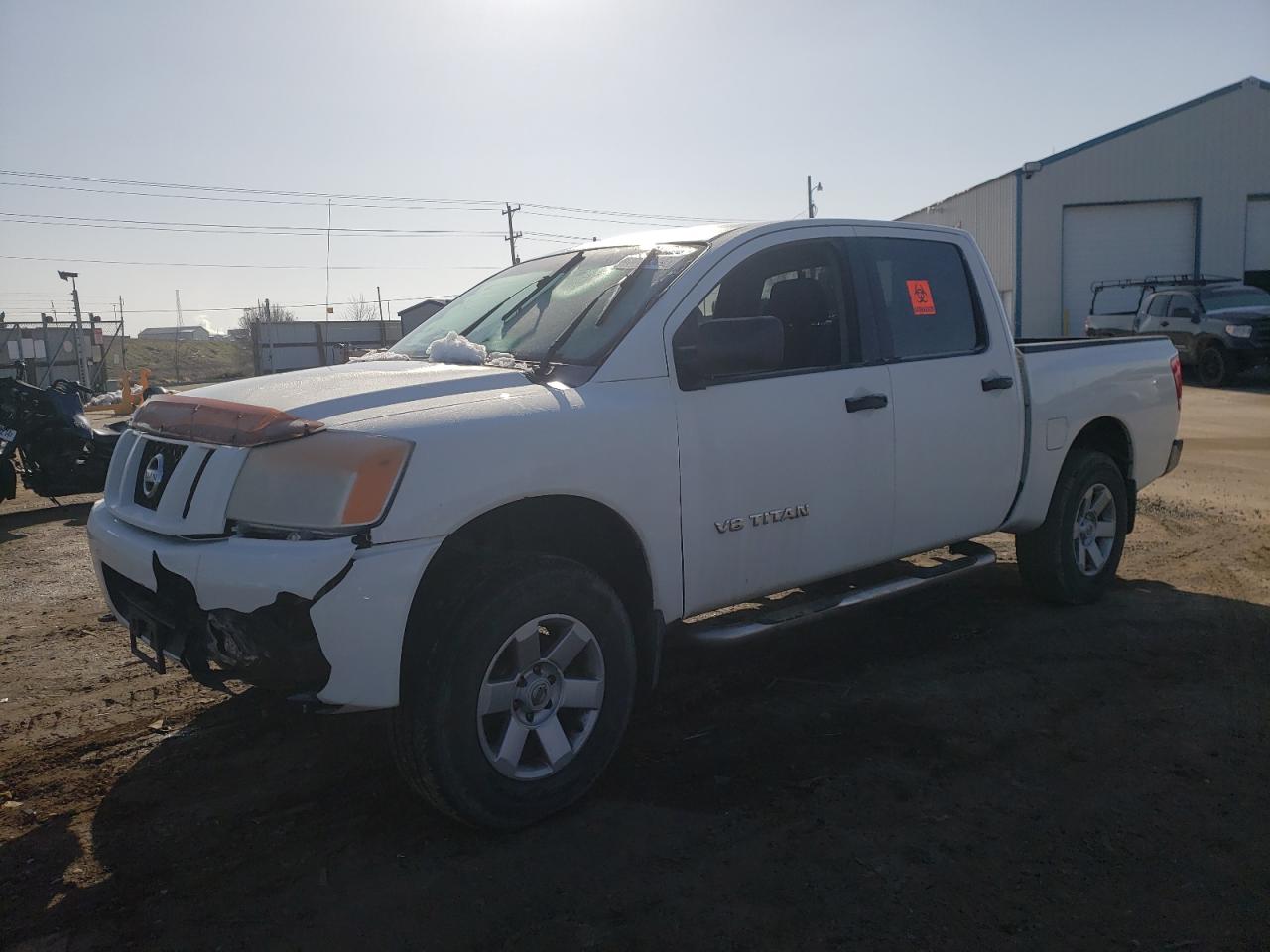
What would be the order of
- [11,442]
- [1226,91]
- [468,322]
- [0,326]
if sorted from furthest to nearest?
[1226,91], [0,326], [11,442], [468,322]

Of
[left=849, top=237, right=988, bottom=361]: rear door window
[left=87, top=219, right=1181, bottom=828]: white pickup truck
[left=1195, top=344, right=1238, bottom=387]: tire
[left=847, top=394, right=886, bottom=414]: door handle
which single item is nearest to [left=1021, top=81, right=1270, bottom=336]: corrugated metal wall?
[left=1195, top=344, right=1238, bottom=387]: tire

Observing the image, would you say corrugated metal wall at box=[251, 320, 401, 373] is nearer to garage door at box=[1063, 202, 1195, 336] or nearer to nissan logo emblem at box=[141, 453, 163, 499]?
garage door at box=[1063, 202, 1195, 336]

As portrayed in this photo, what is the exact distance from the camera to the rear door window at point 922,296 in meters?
4.48

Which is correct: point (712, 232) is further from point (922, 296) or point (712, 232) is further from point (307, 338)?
point (307, 338)

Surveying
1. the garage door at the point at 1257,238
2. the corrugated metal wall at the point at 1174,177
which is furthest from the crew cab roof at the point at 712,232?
the garage door at the point at 1257,238

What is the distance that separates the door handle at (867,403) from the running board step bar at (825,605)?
2.67 feet

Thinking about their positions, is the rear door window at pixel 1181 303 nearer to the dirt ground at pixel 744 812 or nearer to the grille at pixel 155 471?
the dirt ground at pixel 744 812

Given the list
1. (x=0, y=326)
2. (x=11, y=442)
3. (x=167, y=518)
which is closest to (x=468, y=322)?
(x=167, y=518)

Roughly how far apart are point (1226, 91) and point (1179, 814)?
32.1m

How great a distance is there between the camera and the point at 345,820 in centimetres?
330

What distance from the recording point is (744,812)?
3.27m

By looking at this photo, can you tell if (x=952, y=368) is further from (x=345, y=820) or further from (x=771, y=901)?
(x=345, y=820)

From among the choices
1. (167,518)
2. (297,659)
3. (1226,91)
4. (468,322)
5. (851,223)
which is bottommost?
(297,659)

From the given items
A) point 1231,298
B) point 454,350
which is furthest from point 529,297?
point 1231,298
